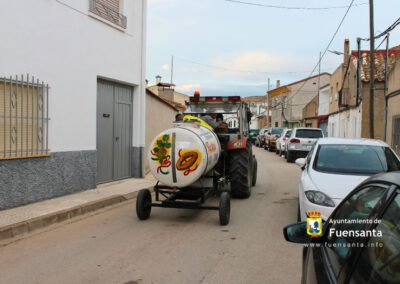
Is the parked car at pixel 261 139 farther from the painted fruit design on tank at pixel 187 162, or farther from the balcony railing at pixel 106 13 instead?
the painted fruit design on tank at pixel 187 162

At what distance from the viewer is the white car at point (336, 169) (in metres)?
6.18

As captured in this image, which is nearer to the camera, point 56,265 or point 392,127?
Result: point 56,265

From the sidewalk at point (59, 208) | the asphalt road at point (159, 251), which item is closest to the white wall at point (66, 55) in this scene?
the sidewalk at point (59, 208)

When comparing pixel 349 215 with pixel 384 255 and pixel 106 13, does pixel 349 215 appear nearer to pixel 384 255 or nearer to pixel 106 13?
pixel 384 255

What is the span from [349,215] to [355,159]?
201 inches

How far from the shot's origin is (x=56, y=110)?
368 inches

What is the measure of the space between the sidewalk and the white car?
419cm

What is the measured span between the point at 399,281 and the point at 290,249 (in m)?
4.57

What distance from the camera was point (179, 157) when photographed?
25.0ft

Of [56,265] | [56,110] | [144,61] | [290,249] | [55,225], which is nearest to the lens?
[56,265]

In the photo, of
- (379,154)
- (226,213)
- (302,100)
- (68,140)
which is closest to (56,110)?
(68,140)

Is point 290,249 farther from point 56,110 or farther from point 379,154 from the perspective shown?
point 56,110

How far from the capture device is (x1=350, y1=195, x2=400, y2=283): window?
1776 mm

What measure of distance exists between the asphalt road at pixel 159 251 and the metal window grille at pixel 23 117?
183 centimetres
